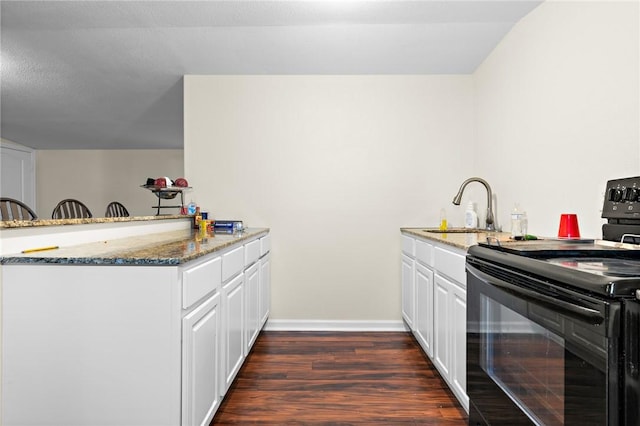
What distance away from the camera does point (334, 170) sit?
318cm

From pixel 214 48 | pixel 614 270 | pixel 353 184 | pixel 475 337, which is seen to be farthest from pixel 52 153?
pixel 614 270

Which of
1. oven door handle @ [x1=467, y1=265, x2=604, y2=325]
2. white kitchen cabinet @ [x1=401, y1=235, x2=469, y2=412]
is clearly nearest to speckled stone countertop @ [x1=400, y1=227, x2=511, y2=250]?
white kitchen cabinet @ [x1=401, y1=235, x2=469, y2=412]

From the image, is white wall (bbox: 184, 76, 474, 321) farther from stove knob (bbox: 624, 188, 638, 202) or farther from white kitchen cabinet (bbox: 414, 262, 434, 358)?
stove knob (bbox: 624, 188, 638, 202)

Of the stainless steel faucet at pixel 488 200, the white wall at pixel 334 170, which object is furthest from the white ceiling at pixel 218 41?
the stainless steel faucet at pixel 488 200

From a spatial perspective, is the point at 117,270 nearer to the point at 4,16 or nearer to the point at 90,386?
the point at 90,386

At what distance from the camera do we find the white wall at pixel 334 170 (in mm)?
3176

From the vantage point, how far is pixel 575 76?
1799 mm

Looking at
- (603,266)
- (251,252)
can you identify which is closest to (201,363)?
(251,252)

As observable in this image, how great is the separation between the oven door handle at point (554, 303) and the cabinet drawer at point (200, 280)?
997 mm

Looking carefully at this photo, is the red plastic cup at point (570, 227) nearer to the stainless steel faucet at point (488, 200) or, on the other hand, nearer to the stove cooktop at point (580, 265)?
the stove cooktop at point (580, 265)

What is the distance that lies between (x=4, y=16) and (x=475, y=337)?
315 cm

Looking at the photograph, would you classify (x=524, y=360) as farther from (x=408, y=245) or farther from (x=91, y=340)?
(x=408, y=245)

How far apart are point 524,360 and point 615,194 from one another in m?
0.84

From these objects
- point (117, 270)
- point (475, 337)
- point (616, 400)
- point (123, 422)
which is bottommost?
point (123, 422)
